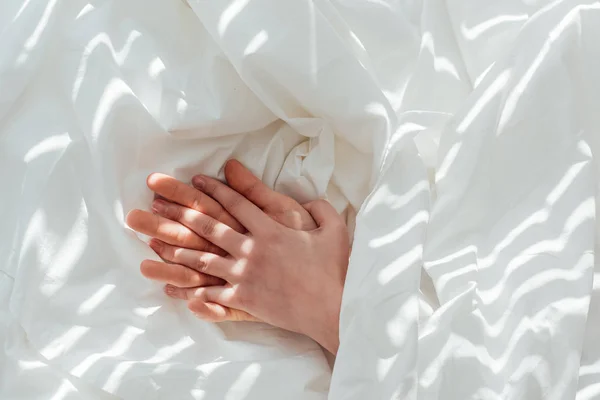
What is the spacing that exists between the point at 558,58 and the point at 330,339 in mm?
515

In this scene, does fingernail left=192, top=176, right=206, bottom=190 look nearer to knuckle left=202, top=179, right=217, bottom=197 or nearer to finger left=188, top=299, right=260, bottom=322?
knuckle left=202, top=179, right=217, bottom=197

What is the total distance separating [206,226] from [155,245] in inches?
3.3

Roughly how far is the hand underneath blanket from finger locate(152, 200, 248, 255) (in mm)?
12

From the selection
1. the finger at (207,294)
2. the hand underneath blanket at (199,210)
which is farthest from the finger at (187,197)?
the finger at (207,294)

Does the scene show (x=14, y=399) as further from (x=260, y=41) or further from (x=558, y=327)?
(x=558, y=327)

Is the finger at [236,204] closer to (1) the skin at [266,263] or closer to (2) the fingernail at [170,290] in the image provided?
(1) the skin at [266,263]

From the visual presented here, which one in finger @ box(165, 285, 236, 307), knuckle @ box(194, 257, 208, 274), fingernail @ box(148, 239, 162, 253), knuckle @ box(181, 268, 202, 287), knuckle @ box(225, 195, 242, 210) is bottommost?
finger @ box(165, 285, 236, 307)

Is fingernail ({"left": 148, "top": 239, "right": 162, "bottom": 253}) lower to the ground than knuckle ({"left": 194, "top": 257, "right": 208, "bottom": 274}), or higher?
higher

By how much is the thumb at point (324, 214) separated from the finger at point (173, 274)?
19 cm

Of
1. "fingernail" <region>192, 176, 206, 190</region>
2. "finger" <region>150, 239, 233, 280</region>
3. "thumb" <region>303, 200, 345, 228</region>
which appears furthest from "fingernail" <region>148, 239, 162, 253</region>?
"thumb" <region>303, 200, 345, 228</region>

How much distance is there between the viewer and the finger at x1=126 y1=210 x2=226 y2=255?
0.97 metres

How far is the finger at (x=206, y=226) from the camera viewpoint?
99 centimetres

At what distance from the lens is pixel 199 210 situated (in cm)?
101

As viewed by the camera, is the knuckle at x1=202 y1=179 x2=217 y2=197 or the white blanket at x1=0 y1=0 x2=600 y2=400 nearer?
the white blanket at x1=0 y1=0 x2=600 y2=400
